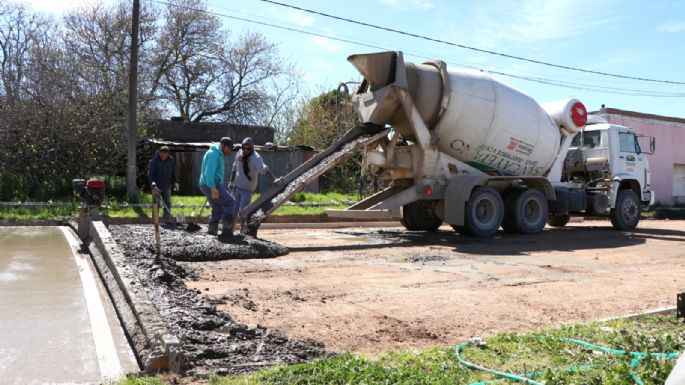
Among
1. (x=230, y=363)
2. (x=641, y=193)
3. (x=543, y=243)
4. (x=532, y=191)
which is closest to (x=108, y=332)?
(x=230, y=363)

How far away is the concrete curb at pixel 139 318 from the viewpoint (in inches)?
135

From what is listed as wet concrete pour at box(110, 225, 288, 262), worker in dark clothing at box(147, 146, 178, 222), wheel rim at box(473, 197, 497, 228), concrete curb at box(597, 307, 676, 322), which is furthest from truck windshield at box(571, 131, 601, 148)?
concrete curb at box(597, 307, 676, 322)

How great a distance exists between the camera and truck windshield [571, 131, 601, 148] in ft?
47.5

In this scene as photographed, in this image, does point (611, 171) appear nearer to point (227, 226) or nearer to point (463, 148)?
point (463, 148)

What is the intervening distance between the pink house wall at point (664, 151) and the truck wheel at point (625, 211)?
13.7m

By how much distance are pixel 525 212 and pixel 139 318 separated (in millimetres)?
10291

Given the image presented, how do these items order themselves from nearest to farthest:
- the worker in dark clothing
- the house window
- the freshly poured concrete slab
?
the freshly poured concrete slab, the worker in dark clothing, the house window

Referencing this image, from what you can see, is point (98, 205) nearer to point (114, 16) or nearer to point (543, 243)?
point (543, 243)

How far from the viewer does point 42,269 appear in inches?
273

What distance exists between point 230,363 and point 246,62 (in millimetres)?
35146

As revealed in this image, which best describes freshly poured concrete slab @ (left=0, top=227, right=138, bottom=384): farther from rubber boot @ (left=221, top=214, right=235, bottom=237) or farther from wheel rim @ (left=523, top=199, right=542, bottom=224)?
wheel rim @ (left=523, top=199, right=542, bottom=224)

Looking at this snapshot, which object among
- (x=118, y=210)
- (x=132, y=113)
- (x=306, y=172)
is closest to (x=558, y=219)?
(x=306, y=172)

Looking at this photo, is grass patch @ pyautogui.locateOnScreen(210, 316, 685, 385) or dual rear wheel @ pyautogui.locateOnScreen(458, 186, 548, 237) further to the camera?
dual rear wheel @ pyautogui.locateOnScreen(458, 186, 548, 237)

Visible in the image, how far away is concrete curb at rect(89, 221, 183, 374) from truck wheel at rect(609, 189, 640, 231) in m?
12.0
